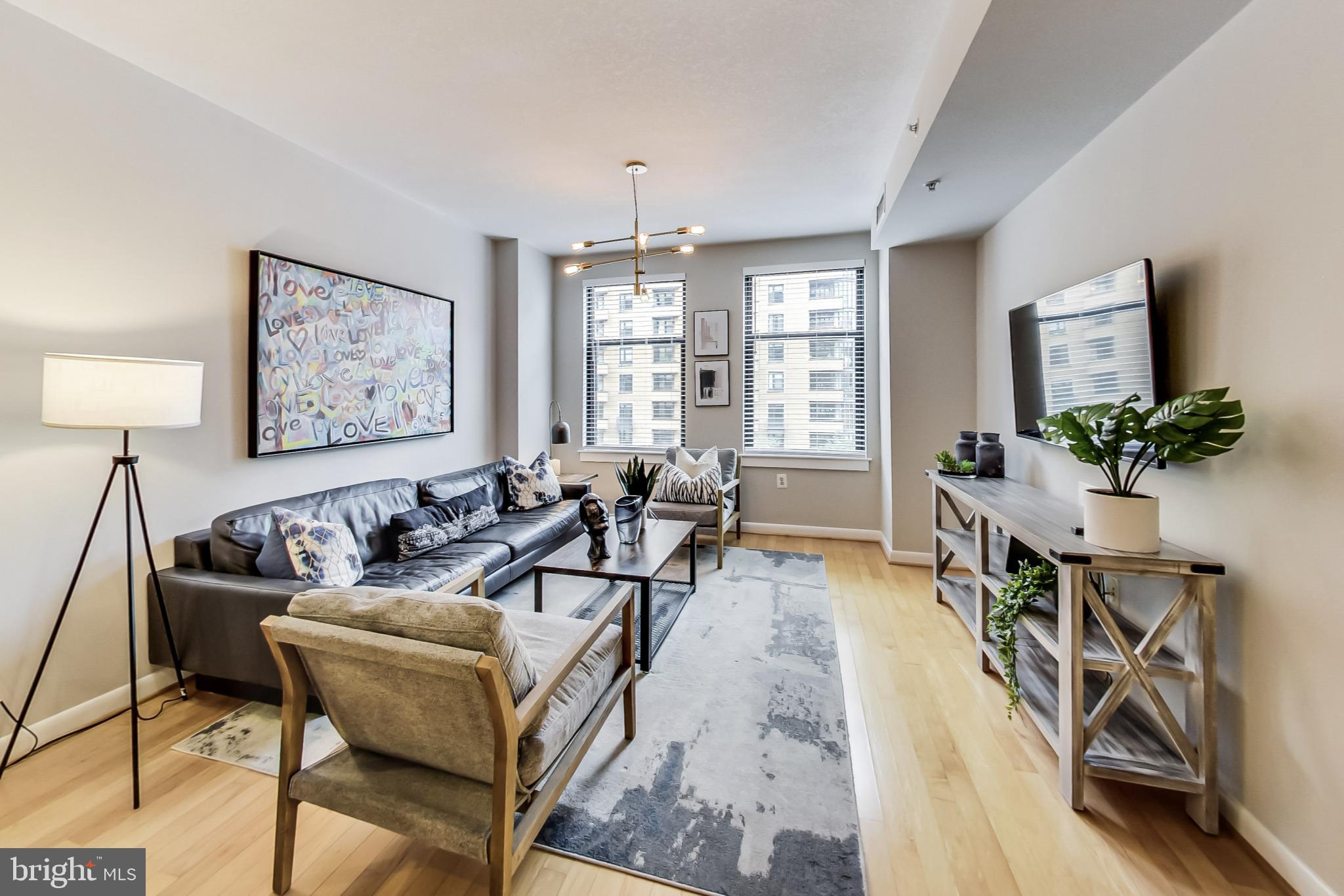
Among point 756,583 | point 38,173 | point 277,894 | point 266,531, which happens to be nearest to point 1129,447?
point 756,583

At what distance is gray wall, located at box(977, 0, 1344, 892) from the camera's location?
127cm

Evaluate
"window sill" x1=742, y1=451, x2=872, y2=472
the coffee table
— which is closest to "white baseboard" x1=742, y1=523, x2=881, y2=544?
"window sill" x1=742, y1=451, x2=872, y2=472

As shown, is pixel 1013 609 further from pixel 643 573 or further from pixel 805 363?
pixel 805 363

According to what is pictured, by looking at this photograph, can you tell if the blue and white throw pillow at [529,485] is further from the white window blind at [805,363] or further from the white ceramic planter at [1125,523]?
the white ceramic planter at [1125,523]

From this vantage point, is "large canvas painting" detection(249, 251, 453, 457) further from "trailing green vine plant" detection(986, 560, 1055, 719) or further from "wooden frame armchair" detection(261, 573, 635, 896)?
"trailing green vine plant" detection(986, 560, 1055, 719)

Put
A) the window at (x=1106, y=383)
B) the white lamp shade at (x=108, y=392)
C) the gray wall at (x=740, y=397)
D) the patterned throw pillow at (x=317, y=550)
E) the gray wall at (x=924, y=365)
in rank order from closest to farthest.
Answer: the white lamp shade at (x=108, y=392)
the window at (x=1106, y=383)
the patterned throw pillow at (x=317, y=550)
the gray wall at (x=924, y=365)
the gray wall at (x=740, y=397)

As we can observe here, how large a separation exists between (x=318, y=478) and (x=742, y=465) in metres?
3.37

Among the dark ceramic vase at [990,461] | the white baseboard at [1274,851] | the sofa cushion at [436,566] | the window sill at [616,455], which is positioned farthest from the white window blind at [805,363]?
the white baseboard at [1274,851]

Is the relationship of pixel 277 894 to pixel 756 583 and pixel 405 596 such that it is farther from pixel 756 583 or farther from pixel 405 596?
pixel 756 583

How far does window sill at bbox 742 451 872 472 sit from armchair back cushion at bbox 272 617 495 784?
3942mm

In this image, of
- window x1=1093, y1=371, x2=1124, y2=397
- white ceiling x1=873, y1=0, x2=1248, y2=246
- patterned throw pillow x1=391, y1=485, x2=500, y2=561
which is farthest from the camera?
patterned throw pillow x1=391, y1=485, x2=500, y2=561

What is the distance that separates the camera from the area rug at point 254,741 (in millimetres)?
1854

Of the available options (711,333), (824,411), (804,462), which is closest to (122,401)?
(711,333)

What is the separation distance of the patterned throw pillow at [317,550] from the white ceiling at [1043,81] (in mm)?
3119
